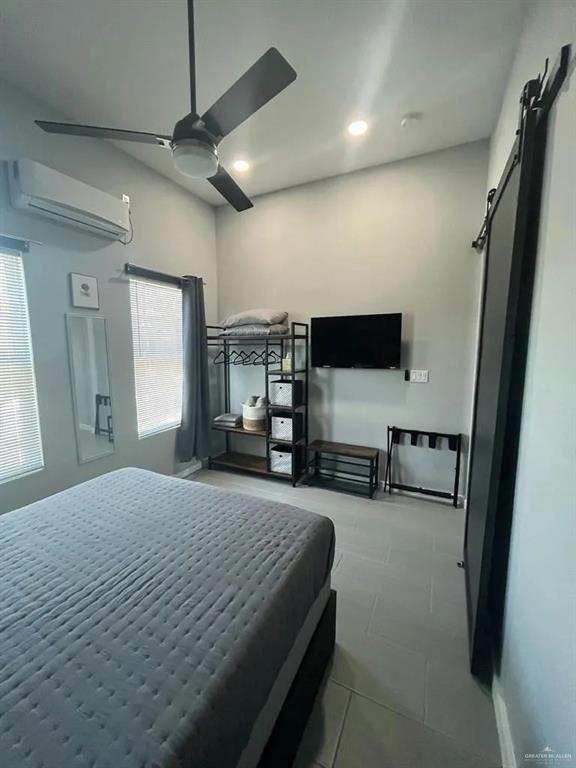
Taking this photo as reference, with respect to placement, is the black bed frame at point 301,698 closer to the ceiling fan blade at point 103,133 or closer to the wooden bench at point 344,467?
the wooden bench at point 344,467

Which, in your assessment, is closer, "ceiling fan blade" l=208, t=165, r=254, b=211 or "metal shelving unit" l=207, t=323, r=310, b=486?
"ceiling fan blade" l=208, t=165, r=254, b=211

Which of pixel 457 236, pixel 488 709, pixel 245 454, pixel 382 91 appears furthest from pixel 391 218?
pixel 488 709

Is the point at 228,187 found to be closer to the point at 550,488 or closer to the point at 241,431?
the point at 550,488

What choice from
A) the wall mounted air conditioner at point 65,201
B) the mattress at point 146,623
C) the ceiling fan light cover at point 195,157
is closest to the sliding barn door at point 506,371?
the mattress at point 146,623

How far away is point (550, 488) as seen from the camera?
883 millimetres

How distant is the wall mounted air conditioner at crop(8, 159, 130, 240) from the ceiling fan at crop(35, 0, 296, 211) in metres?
0.69

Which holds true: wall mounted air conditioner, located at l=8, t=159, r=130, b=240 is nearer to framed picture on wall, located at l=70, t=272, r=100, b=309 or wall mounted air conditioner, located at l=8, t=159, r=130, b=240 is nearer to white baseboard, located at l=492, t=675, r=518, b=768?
framed picture on wall, located at l=70, t=272, r=100, b=309

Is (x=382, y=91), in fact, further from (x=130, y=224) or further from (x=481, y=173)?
(x=130, y=224)

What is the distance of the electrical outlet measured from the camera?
9.72 feet

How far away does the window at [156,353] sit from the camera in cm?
299

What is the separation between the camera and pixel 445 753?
Result: 3.80 feet

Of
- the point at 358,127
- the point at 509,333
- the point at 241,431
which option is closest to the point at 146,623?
the point at 509,333

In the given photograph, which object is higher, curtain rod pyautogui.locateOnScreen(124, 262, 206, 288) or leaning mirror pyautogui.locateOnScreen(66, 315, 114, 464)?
curtain rod pyautogui.locateOnScreen(124, 262, 206, 288)

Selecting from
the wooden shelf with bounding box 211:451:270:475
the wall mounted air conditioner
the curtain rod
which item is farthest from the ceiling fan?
the wooden shelf with bounding box 211:451:270:475
